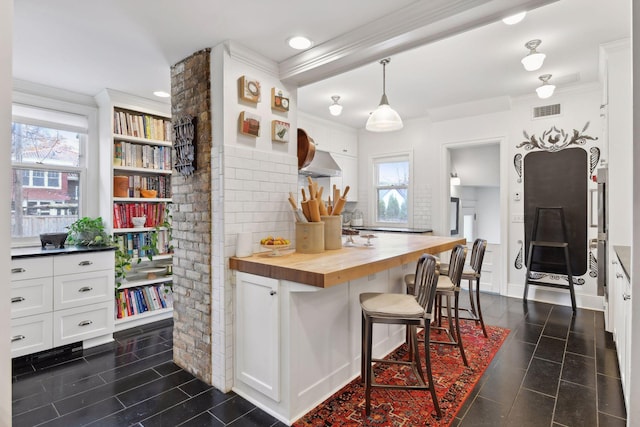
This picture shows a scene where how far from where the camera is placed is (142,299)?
369 cm

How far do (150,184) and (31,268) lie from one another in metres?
1.52

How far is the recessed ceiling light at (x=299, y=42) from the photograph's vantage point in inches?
94.0

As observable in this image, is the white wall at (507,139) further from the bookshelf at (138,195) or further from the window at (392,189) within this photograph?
the bookshelf at (138,195)

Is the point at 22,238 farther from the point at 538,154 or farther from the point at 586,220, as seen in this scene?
the point at 586,220

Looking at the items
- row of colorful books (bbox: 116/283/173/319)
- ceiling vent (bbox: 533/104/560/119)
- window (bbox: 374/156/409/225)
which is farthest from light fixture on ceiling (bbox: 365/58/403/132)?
row of colorful books (bbox: 116/283/173/319)

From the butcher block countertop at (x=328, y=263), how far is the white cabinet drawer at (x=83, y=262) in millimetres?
1656

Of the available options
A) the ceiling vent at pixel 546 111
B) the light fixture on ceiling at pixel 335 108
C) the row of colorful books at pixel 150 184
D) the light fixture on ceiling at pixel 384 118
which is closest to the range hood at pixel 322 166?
the light fixture on ceiling at pixel 335 108

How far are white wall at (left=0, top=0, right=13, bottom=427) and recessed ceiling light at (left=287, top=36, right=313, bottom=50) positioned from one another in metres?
1.85

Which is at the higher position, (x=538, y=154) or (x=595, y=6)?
(x=595, y=6)

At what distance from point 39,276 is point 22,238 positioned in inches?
30.5

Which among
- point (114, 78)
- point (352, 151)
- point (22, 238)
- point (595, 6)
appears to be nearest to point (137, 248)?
point (22, 238)

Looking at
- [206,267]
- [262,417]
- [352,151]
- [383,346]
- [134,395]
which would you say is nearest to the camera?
[262,417]

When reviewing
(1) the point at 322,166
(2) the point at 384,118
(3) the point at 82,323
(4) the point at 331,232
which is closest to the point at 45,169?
(3) the point at 82,323

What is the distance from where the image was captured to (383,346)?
9.17 ft
